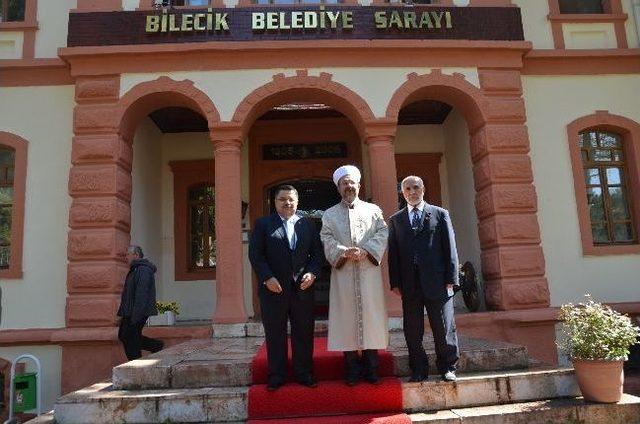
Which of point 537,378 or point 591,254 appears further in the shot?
point 591,254

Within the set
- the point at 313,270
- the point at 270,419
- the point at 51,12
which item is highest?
the point at 51,12

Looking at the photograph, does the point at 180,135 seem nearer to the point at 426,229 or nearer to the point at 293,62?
the point at 293,62

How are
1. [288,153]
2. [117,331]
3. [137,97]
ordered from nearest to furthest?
[117,331], [137,97], [288,153]

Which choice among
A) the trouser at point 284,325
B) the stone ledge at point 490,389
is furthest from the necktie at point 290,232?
Result: the stone ledge at point 490,389

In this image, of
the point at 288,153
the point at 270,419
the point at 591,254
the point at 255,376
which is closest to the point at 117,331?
the point at 255,376

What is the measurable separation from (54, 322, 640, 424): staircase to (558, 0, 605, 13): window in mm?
7424

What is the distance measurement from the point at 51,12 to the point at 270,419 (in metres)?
8.32

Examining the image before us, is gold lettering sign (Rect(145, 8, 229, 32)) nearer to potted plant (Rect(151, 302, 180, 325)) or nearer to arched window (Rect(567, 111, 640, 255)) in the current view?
potted plant (Rect(151, 302, 180, 325))

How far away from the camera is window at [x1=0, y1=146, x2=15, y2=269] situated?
8664 millimetres

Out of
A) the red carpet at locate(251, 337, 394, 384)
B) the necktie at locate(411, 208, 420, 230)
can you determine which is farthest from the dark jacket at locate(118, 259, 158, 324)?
the necktie at locate(411, 208, 420, 230)

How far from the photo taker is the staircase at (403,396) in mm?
4574

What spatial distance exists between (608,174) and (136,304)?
8229mm

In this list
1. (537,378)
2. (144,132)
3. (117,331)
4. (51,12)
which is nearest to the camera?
(537,378)

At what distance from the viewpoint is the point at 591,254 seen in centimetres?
882
